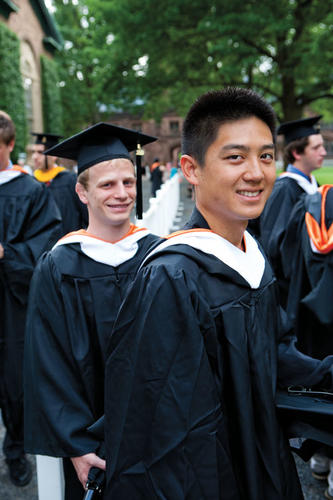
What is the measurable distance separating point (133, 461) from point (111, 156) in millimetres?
1554

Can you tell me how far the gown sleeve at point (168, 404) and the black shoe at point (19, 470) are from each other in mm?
1942

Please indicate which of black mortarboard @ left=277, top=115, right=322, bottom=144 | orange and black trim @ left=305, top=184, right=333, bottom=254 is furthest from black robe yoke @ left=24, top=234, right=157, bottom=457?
black mortarboard @ left=277, top=115, right=322, bottom=144

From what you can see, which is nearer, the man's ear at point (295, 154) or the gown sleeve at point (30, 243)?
the gown sleeve at point (30, 243)

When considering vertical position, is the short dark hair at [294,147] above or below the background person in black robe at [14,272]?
above

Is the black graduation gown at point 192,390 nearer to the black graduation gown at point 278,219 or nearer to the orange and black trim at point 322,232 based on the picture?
the orange and black trim at point 322,232

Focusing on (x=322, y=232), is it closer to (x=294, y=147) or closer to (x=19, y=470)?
(x=294, y=147)

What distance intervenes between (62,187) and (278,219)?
9.38ft

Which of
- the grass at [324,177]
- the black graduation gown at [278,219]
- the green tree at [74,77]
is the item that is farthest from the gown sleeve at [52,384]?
the green tree at [74,77]

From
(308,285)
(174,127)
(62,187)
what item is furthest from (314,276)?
(174,127)

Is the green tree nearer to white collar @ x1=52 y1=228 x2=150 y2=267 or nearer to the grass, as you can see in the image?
the grass

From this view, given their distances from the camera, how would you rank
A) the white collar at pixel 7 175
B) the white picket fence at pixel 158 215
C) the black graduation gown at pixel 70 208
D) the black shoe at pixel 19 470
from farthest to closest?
the white picket fence at pixel 158 215, the black graduation gown at pixel 70 208, the white collar at pixel 7 175, the black shoe at pixel 19 470

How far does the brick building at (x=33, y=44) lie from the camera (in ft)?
63.6

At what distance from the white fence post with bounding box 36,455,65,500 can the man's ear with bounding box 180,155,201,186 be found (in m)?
1.58

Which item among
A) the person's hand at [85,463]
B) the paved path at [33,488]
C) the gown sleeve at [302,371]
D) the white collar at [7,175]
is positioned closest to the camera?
the gown sleeve at [302,371]
